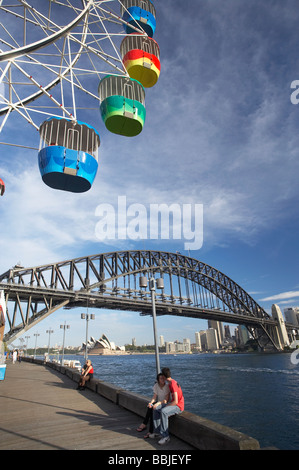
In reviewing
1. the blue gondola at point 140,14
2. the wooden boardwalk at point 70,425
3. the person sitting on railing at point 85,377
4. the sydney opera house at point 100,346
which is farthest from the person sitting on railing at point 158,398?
the sydney opera house at point 100,346

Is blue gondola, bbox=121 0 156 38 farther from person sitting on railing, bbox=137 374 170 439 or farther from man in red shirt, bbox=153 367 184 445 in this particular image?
man in red shirt, bbox=153 367 184 445

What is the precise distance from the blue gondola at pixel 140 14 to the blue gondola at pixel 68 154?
269 inches

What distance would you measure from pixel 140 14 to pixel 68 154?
897 cm

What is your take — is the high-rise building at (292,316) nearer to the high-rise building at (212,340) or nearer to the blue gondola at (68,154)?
the high-rise building at (212,340)

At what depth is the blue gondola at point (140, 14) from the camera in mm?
11916

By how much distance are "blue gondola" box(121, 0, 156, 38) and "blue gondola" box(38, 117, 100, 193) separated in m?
6.83

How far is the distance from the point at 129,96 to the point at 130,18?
18.4ft

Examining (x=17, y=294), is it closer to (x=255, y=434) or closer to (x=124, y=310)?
Result: (x=124, y=310)

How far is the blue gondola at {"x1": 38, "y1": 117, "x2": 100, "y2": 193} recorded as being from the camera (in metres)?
7.49

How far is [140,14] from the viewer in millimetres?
12125

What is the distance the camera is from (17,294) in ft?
125

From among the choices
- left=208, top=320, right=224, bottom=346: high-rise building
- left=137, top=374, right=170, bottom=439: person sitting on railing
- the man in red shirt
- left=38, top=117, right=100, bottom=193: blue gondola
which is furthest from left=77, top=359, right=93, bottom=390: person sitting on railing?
left=208, top=320, right=224, bottom=346: high-rise building

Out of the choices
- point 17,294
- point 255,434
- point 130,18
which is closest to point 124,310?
point 17,294

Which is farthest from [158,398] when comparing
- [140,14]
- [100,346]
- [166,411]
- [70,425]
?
[100,346]
